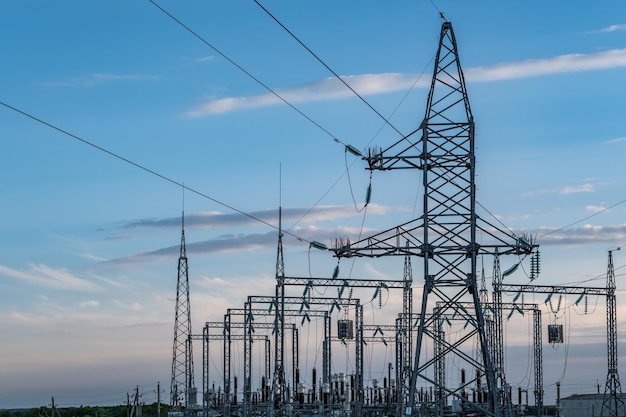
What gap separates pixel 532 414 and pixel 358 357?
23.0 meters

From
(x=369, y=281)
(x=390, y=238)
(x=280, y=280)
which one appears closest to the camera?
(x=390, y=238)

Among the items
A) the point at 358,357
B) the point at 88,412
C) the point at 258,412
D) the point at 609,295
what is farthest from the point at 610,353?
the point at 88,412

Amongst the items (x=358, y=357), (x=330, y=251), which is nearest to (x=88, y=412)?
(x=358, y=357)

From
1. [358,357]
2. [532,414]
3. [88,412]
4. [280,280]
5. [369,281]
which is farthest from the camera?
[88,412]

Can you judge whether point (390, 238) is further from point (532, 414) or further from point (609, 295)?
point (532, 414)

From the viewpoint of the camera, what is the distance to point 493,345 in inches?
2596

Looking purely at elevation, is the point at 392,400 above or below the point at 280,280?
below

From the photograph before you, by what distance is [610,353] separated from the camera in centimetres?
6556

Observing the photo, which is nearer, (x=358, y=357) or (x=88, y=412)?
(x=358, y=357)

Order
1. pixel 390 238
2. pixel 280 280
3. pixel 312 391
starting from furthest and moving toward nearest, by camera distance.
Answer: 1. pixel 312 391
2. pixel 280 280
3. pixel 390 238

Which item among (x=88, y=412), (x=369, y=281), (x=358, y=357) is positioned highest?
(x=369, y=281)

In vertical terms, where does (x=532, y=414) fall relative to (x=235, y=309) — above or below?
below

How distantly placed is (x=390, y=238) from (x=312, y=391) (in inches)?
1747

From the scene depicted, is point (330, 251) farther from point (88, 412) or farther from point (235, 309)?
point (88, 412)
